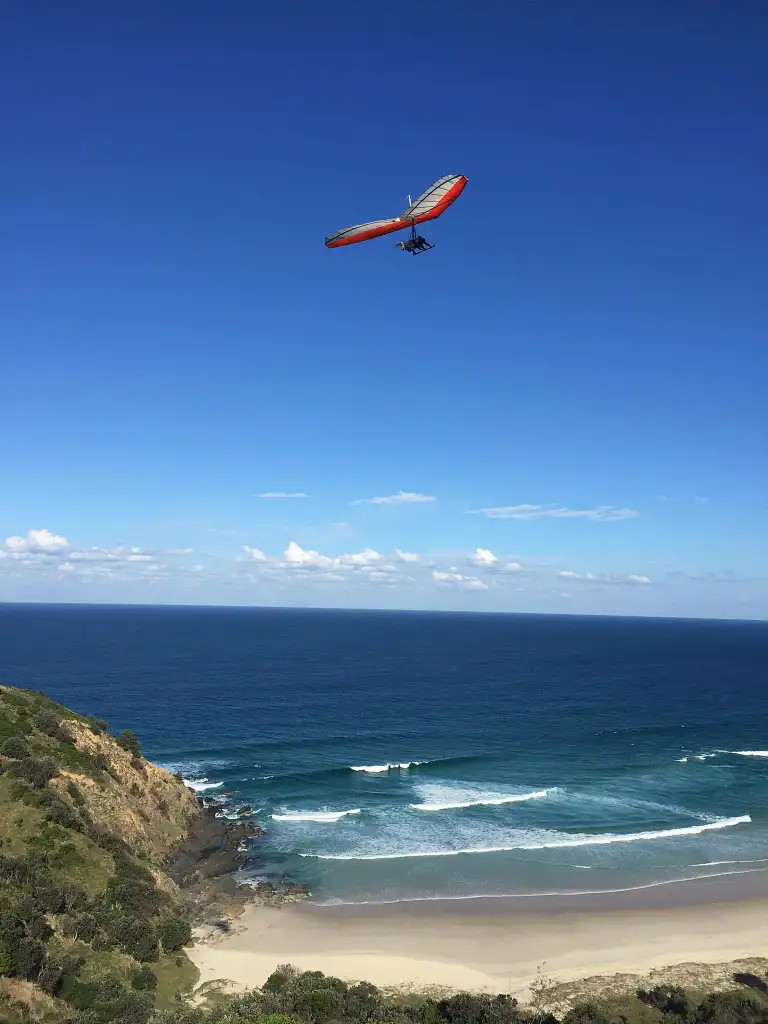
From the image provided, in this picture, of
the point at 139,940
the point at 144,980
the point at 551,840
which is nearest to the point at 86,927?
the point at 139,940

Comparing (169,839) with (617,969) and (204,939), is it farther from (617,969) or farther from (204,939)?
(617,969)

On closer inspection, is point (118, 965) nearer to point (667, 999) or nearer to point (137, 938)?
point (137, 938)

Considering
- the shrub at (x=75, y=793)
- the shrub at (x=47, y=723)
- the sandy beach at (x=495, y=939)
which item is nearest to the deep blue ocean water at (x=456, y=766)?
the sandy beach at (x=495, y=939)

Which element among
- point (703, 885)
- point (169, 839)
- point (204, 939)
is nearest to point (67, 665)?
point (169, 839)

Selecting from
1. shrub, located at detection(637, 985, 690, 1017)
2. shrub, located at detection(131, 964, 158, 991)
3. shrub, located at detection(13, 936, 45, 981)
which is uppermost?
shrub, located at detection(13, 936, 45, 981)

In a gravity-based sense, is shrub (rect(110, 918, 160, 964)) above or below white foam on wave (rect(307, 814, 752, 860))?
Answer: above

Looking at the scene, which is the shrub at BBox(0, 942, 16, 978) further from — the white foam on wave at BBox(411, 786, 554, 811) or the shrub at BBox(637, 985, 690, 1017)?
the white foam on wave at BBox(411, 786, 554, 811)

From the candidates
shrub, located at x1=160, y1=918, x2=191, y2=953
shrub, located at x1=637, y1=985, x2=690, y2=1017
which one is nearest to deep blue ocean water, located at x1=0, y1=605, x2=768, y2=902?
shrub, located at x1=160, y1=918, x2=191, y2=953
